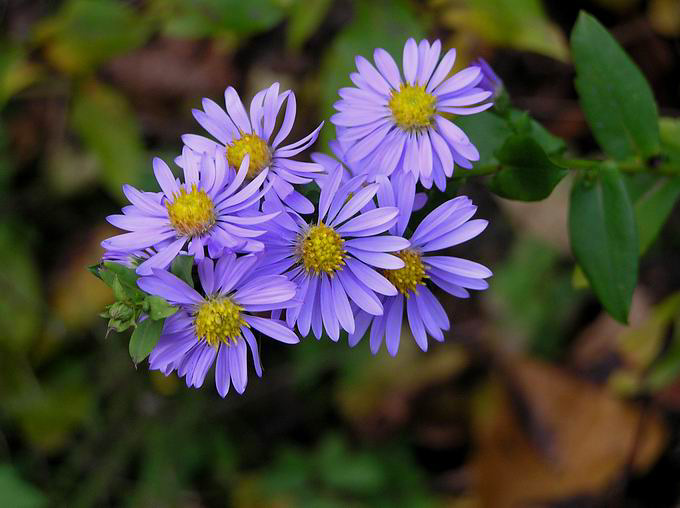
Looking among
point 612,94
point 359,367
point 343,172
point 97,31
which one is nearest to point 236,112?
point 343,172

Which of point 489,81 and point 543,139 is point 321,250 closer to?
point 489,81

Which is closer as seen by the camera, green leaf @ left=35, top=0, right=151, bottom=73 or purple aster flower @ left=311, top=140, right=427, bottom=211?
purple aster flower @ left=311, top=140, right=427, bottom=211

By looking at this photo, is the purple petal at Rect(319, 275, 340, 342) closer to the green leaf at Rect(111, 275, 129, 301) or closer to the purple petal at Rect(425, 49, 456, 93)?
the green leaf at Rect(111, 275, 129, 301)

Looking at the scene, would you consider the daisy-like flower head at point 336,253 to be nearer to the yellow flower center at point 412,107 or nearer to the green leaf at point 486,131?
the yellow flower center at point 412,107

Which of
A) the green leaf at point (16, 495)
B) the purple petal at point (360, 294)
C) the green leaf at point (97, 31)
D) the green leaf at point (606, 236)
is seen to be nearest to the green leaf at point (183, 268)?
the purple petal at point (360, 294)

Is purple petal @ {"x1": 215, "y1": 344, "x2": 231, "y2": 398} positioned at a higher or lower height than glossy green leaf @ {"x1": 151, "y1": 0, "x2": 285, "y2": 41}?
lower

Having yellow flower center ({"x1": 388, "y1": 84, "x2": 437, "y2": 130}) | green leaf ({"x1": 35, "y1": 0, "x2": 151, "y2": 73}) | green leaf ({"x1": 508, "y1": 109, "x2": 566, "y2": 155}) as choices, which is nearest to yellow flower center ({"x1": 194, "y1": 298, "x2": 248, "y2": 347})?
yellow flower center ({"x1": 388, "y1": 84, "x2": 437, "y2": 130})

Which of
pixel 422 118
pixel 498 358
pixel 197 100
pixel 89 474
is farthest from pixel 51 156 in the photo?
pixel 422 118

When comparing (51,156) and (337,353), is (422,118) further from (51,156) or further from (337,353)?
(51,156)
